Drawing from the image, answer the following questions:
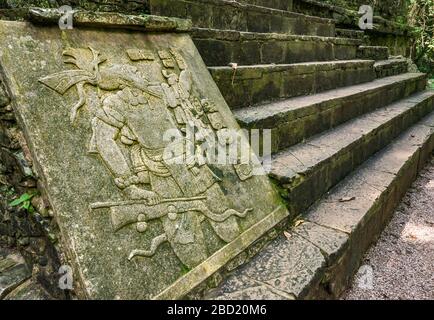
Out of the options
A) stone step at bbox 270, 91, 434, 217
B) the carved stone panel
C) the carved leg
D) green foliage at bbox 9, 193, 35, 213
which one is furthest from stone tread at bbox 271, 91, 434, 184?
green foliage at bbox 9, 193, 35, 213

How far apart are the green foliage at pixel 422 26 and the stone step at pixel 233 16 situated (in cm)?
650

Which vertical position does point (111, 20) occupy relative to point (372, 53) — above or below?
above

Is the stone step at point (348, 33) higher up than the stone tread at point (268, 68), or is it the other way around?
the stone step at point (348, 33)

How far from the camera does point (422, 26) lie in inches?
360

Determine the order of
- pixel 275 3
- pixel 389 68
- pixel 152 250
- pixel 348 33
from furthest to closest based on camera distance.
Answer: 1. pixel 389 68
2. pixel 348 33
3. pixel 275 3
4. pixel 152 250

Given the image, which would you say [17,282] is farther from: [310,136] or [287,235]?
[310,136]

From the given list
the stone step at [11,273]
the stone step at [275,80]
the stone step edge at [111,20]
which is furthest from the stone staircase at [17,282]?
the stone step at [275,80]

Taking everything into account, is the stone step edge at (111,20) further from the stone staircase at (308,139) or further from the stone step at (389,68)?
the stone step at (389,68)

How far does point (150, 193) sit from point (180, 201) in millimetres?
162

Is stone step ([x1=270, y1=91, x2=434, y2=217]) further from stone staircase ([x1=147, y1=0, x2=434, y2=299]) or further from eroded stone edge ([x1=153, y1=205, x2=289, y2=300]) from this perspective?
eroded stone edge ([x1=153, y1=205, x2=289, y2=300])

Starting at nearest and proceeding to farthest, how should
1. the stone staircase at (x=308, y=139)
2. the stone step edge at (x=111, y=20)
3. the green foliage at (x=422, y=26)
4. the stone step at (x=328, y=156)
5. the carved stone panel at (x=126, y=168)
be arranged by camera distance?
the carved stone panel at (x=126, y=168) < the stone step edge at (x=111, y=20) < the stone staircase at (x=308, y=139) < the stone step at (x=328, y=156) < the green foliage at (x=422, y=26)

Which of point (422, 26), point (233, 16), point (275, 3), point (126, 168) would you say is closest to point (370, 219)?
point (126, 168)

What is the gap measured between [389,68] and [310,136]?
3.82m

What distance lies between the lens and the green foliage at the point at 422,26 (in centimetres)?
901
